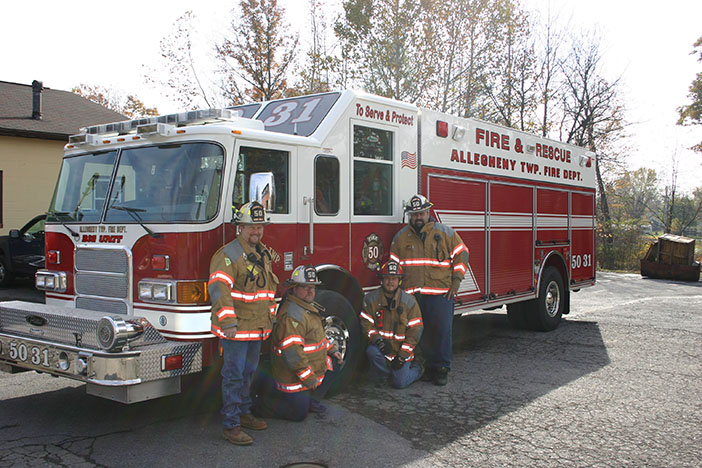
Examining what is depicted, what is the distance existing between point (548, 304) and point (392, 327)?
4543 millimetres

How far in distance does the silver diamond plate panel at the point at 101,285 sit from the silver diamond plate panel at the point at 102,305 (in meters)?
0.06

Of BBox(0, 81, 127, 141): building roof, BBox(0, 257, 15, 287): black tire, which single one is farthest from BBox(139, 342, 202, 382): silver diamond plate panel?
BBox(0, 81, 127, 141): building roof

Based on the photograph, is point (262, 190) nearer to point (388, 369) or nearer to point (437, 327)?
point (388, 369)

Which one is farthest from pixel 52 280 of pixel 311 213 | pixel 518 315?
pixel 518 315

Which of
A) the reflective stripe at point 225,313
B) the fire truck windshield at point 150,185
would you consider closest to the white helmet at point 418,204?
the fire truck windshield at point 150,185

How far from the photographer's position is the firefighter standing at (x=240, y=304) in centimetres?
432

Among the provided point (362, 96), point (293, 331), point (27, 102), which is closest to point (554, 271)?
point (362, 96)

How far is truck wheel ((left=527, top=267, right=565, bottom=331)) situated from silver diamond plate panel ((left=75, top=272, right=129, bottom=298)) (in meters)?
6.51

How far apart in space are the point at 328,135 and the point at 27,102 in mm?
→ 18841

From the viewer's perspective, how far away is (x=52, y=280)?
553 centimetres

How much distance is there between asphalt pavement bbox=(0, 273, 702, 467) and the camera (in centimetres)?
429

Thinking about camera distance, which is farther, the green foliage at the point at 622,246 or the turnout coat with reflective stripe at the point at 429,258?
the green foliage at the point at 622,246

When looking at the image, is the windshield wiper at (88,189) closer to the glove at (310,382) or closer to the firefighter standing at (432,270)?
the glove at (310,382)

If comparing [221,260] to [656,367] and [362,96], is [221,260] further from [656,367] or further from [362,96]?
[656,367]
